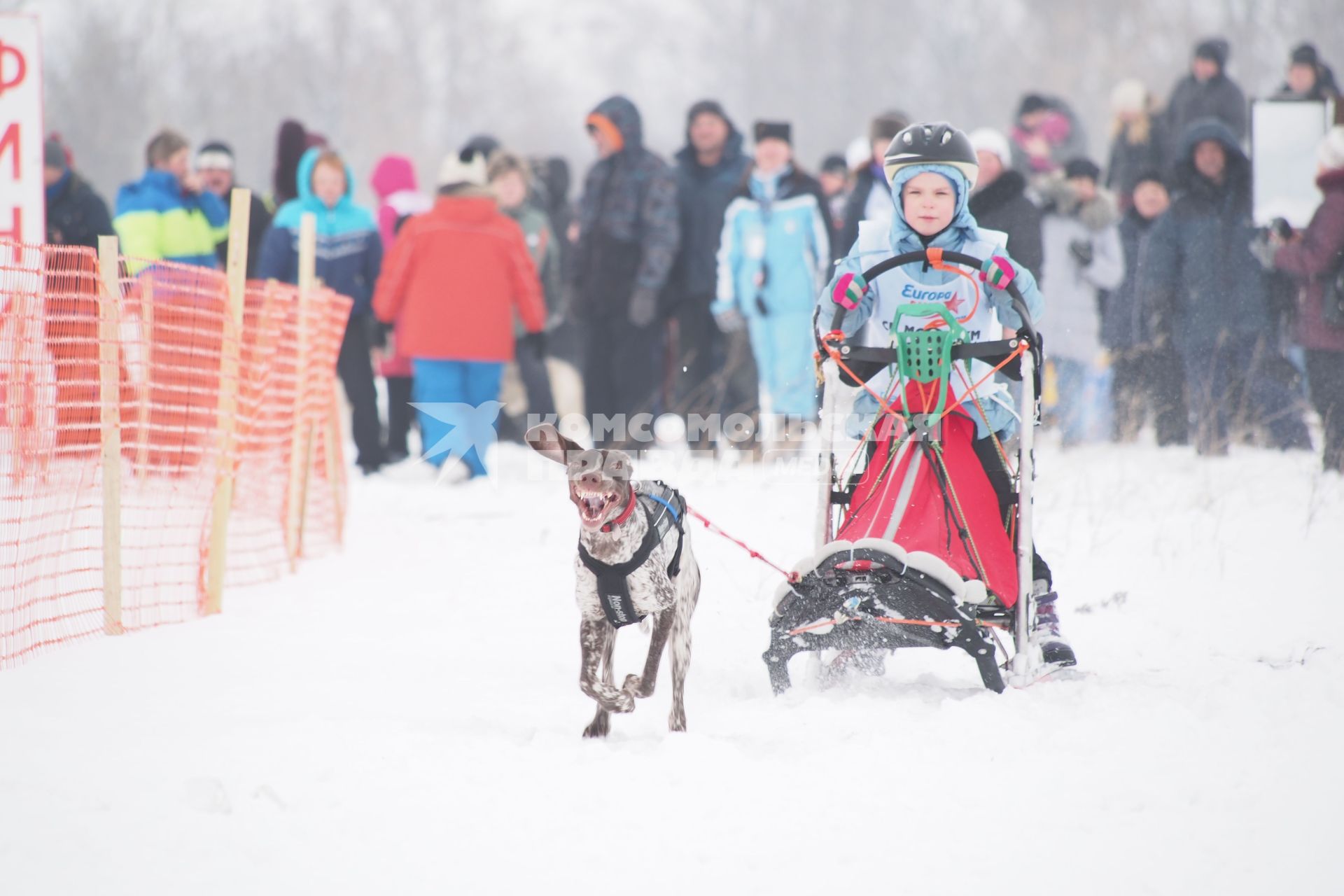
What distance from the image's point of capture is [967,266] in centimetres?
497

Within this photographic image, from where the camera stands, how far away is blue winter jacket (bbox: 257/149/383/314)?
10.4 m

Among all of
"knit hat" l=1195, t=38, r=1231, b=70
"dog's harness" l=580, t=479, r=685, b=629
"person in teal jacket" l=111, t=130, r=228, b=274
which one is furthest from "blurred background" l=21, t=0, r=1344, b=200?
"dog's harness" l=580, t=479, r=685, b=629

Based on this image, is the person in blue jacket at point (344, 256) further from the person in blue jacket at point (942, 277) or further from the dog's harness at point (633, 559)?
the dog's harness at point (633, 559)

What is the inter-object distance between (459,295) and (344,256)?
1.17 metres

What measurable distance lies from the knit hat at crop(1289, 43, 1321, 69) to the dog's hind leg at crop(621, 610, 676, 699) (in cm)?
966

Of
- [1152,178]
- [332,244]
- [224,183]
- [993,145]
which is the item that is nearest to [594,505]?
[993,145]

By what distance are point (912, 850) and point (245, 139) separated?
4398 centimetres

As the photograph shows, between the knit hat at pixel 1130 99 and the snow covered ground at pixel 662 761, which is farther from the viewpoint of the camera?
the knit hat at pixel 1130 99

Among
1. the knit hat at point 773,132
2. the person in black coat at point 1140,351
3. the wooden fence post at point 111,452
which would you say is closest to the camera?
the wooden fence post at point 111,452

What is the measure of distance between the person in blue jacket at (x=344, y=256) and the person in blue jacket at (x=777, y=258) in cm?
269

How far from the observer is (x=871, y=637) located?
184 inches

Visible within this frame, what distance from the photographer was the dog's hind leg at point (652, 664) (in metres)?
4.46

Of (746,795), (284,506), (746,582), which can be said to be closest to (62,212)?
(284,506)

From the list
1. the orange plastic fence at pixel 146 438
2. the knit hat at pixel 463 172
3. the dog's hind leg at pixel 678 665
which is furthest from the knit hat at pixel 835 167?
the dog's hind leg at pixel 678 665
